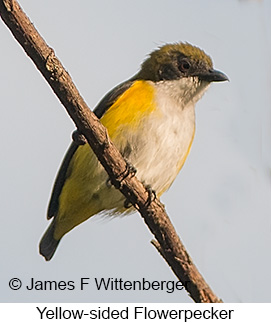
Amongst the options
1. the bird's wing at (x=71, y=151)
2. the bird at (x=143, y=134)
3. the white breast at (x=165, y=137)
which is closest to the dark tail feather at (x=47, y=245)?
the bird at (x=143, y=134)

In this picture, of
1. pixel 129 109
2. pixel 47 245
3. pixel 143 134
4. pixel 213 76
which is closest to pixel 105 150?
pixel 143 134

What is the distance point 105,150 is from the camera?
3.97 metres

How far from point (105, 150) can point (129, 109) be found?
1229mm

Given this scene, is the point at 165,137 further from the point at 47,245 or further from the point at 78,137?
the point at 47,245

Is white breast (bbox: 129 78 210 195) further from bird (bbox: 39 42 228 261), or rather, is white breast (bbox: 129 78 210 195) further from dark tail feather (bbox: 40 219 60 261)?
dark tail feather (bbox: 40 219 60 261)

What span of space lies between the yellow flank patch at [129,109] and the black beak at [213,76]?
1.77 feet

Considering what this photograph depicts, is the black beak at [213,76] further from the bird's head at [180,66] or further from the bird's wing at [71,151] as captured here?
the bird's wing at [71,151]

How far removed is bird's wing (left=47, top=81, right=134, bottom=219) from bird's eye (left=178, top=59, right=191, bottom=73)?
488 mm

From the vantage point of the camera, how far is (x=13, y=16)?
11.0ft

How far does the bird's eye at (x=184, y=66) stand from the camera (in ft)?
18.9

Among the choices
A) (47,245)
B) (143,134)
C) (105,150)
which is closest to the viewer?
(105,150)

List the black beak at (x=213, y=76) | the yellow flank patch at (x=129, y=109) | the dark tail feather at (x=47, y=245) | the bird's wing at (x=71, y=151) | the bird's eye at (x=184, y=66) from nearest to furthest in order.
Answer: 1. the yellow flank patch at (x=129, y=109)
2. the bird's wing at (x=71, y=151)
3. the black beak at (x=213, y=76)
4. the bird's eye at (x=184, y=66)
5. the dark tail feather at (x=47, y=245)

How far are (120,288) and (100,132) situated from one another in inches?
55.9
